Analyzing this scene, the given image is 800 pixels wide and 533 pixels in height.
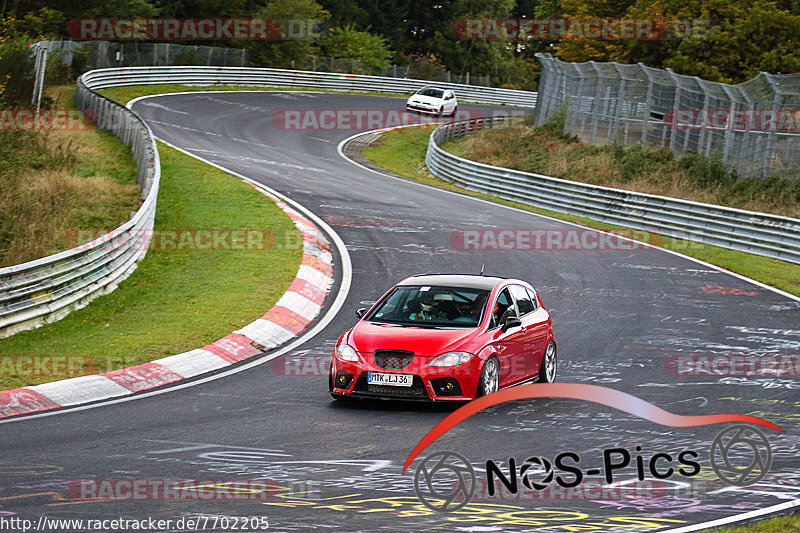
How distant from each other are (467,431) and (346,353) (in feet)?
6.23

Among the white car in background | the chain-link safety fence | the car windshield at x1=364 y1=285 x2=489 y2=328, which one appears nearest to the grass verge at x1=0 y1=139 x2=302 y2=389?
the car windshield at x1=364 y1=285 x2=489 y2=328

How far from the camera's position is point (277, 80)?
59.5 metres

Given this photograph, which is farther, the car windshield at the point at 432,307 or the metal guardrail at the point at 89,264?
the metal guardrail at the point at 89,264

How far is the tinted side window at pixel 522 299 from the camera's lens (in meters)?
12.4

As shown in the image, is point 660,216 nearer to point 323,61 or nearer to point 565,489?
point 565,489

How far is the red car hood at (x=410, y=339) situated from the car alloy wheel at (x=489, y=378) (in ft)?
1.23

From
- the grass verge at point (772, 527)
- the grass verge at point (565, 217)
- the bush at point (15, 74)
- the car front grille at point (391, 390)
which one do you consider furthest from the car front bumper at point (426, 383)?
the bush at point (15, 74)

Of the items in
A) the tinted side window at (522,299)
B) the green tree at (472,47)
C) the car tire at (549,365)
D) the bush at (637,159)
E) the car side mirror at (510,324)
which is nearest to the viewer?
the car side mirror at (510,324)

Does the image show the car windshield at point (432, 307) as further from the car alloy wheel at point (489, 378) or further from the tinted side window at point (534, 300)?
the tinted side window at point (534, 300)

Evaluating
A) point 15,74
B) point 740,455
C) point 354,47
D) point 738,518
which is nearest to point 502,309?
point 740,455

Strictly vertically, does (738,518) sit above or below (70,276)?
above

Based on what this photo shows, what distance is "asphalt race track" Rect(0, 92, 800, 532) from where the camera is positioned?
7.04 meters

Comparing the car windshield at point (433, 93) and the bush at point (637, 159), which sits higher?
the car windshield at point (433, 93)

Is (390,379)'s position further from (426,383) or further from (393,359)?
(426,383)
